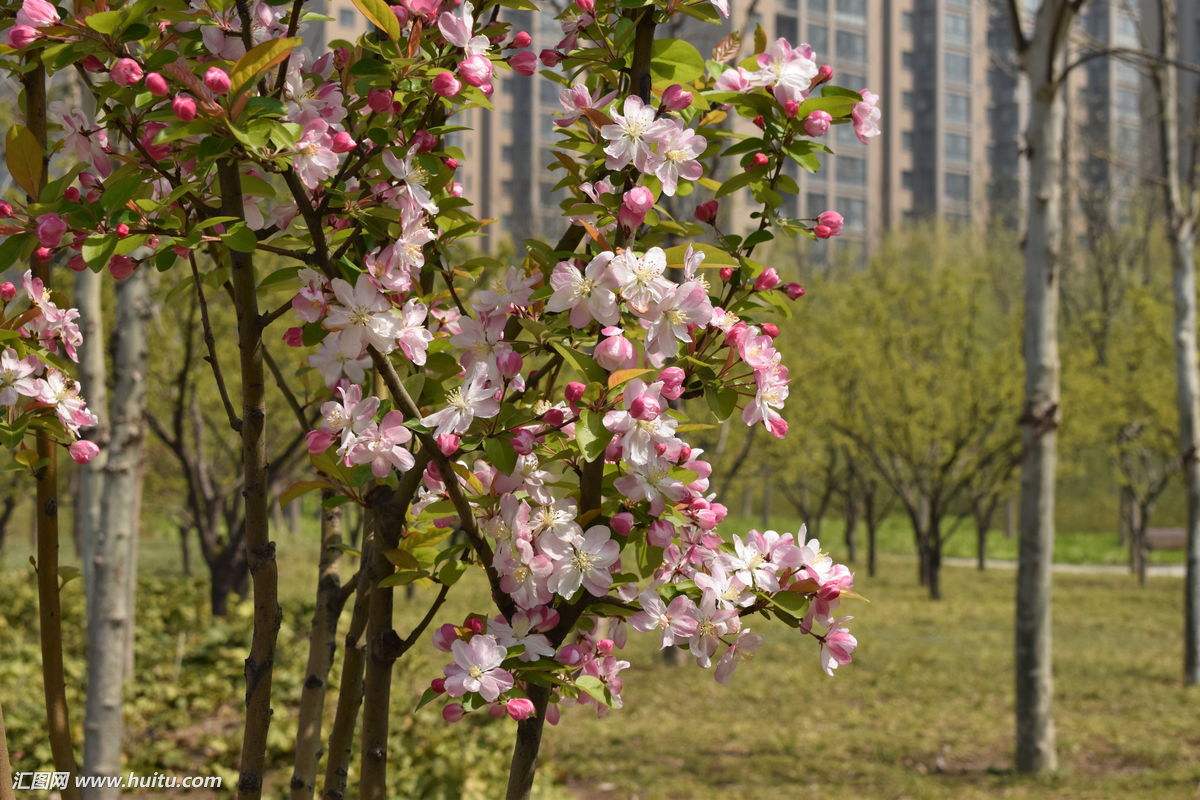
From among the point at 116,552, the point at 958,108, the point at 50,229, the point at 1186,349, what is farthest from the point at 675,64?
the point at 958,108

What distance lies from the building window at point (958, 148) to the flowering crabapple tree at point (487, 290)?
182 feet

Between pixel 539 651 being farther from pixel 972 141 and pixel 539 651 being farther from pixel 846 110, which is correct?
pixel 972 141

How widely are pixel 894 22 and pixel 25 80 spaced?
5567cm

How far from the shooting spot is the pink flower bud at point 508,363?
53.0 inches

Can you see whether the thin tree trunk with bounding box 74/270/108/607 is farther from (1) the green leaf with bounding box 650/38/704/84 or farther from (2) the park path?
(2) the park path

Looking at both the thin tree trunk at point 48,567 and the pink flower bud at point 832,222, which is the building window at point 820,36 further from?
the thin tree trunk at point 48,567

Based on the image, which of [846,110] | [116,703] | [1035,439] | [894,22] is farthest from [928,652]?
[894,22]

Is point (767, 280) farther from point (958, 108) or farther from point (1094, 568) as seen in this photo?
point (958, 108)

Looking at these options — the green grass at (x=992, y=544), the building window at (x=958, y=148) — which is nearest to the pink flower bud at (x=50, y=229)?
the green grass at (x=992, y=544)

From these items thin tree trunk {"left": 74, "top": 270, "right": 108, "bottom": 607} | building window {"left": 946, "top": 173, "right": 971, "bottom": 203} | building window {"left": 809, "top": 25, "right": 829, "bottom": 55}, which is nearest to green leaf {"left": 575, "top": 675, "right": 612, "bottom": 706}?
thin tree trunk {"left": 74, "top": 270, "right": 108, "bottom": 607}

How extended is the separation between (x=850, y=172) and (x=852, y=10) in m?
7.54

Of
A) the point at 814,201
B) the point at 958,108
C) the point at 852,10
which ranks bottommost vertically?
the point at 814,201

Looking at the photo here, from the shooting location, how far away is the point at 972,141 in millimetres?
54344

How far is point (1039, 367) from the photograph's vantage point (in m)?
5.60
